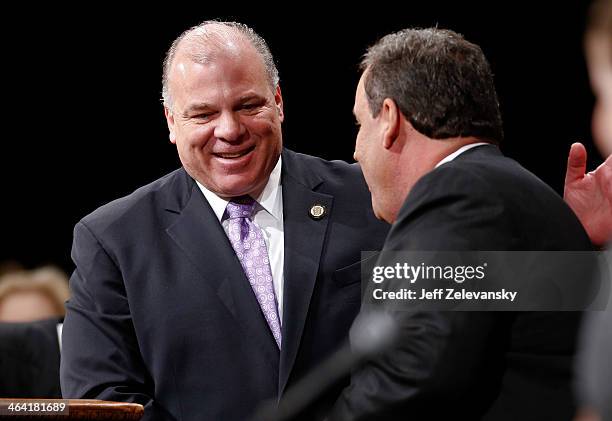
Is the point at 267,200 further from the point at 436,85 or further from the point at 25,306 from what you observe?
the point at 25,306

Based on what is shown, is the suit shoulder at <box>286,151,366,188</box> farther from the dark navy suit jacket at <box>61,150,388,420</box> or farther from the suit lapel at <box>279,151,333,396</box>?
the dark navy suit jacket at <box>61,150,388,420</box>

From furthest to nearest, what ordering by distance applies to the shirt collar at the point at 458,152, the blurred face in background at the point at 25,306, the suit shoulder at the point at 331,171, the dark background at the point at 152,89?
1. the dark background at the point at 152,89
2. the blurred face in background at the point at 25,306
3. the suit shoulder at the point at 331,171
4. the shirt collar at the point at 458,152

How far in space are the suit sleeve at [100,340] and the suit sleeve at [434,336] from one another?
677 millimetres

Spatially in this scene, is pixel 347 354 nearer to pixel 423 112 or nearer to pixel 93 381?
pixel 423 112

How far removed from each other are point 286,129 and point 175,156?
20.3 inches

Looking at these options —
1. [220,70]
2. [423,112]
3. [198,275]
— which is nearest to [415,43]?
[423,112]

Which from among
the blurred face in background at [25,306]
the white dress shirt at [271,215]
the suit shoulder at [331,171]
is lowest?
the blurred face in background at [25,306]

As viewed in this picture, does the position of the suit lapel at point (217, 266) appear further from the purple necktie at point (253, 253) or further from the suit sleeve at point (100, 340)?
the suit sleeve at point (100, 340)

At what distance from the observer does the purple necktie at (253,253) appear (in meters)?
2.44

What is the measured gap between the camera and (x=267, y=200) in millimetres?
2596

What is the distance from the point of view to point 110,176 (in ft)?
14.1

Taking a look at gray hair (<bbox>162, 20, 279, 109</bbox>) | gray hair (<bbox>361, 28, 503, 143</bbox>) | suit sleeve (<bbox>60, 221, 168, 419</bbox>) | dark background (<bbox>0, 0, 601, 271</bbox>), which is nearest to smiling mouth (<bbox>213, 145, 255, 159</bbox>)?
gray hair (<bbox>162, 20, 279, 109</bbox>)

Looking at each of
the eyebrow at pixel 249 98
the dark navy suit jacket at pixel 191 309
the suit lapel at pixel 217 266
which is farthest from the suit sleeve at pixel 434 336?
the eyebrow at pixel 249 98

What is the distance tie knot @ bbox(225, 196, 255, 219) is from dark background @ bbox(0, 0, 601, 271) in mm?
1606
